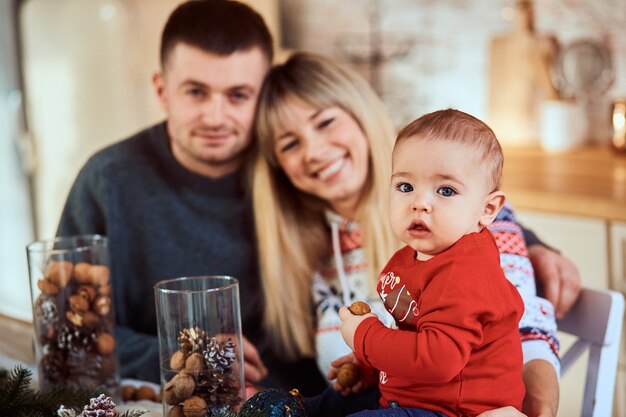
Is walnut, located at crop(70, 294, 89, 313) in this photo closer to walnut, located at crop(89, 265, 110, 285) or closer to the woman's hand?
walnut, located at crop(89, 265, 110, 285)

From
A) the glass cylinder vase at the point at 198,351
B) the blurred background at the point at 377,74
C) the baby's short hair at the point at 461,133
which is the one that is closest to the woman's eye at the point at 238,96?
the glass cylinder vase at the point at 198,351

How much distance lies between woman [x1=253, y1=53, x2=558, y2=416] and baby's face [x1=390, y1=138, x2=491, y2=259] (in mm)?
499

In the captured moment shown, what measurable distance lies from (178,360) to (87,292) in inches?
11.2

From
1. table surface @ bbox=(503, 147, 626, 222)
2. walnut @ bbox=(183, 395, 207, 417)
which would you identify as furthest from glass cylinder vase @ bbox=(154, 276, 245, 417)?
table surface @ bbox=(503, 147, 626, 222)

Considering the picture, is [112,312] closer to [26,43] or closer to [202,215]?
[202,215]

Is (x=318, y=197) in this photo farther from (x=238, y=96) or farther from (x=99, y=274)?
(x=99, y=274)

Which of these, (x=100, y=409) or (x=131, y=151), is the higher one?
(x=131, y=151)

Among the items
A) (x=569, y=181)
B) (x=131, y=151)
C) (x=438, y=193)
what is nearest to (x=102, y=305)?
(x=131, y=151)

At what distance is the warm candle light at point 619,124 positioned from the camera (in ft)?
7.47

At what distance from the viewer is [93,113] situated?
3.20m

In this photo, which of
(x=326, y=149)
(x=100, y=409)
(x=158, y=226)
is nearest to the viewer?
(x=100, y=409)

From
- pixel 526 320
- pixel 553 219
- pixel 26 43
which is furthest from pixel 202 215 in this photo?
pixel 26 43

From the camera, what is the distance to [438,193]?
87 cm

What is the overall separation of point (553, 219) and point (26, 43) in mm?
2346
